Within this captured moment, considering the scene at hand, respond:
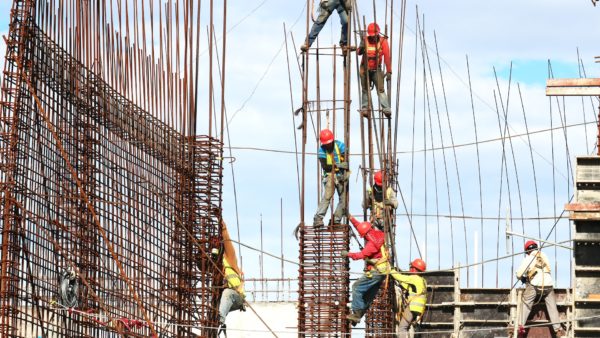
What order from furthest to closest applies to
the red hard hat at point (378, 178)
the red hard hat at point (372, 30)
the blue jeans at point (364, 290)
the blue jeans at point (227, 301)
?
the red hard hat at point (372, 30) < the red hard hat at point (378, 178) < the blue jeans at point (227, 301) < the blue jeans at point (364, 290)

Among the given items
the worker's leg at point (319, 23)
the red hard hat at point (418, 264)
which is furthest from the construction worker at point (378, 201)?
the worker's leg at point (319, 23)

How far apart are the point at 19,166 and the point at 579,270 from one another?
861 cm

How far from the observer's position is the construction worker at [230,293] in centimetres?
2600

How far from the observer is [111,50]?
80.5 feet

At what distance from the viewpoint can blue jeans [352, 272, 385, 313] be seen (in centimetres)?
2531

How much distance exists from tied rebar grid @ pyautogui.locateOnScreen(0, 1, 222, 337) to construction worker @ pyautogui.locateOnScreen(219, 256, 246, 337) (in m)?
0.25

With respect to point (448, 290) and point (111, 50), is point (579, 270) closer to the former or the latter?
point (448, 290)

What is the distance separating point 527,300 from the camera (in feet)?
87.0

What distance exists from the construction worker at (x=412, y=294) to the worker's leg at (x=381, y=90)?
307 cm

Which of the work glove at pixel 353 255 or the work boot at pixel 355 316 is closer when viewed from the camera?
the work glove at pixel 353 255

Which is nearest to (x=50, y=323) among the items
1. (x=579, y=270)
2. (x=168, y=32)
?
(x=168, y=32)

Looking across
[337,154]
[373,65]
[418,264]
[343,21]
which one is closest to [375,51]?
[373,65]

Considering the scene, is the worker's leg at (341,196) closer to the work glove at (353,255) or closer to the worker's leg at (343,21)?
the work glove at (353,255)

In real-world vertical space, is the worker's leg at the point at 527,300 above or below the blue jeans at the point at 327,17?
below
